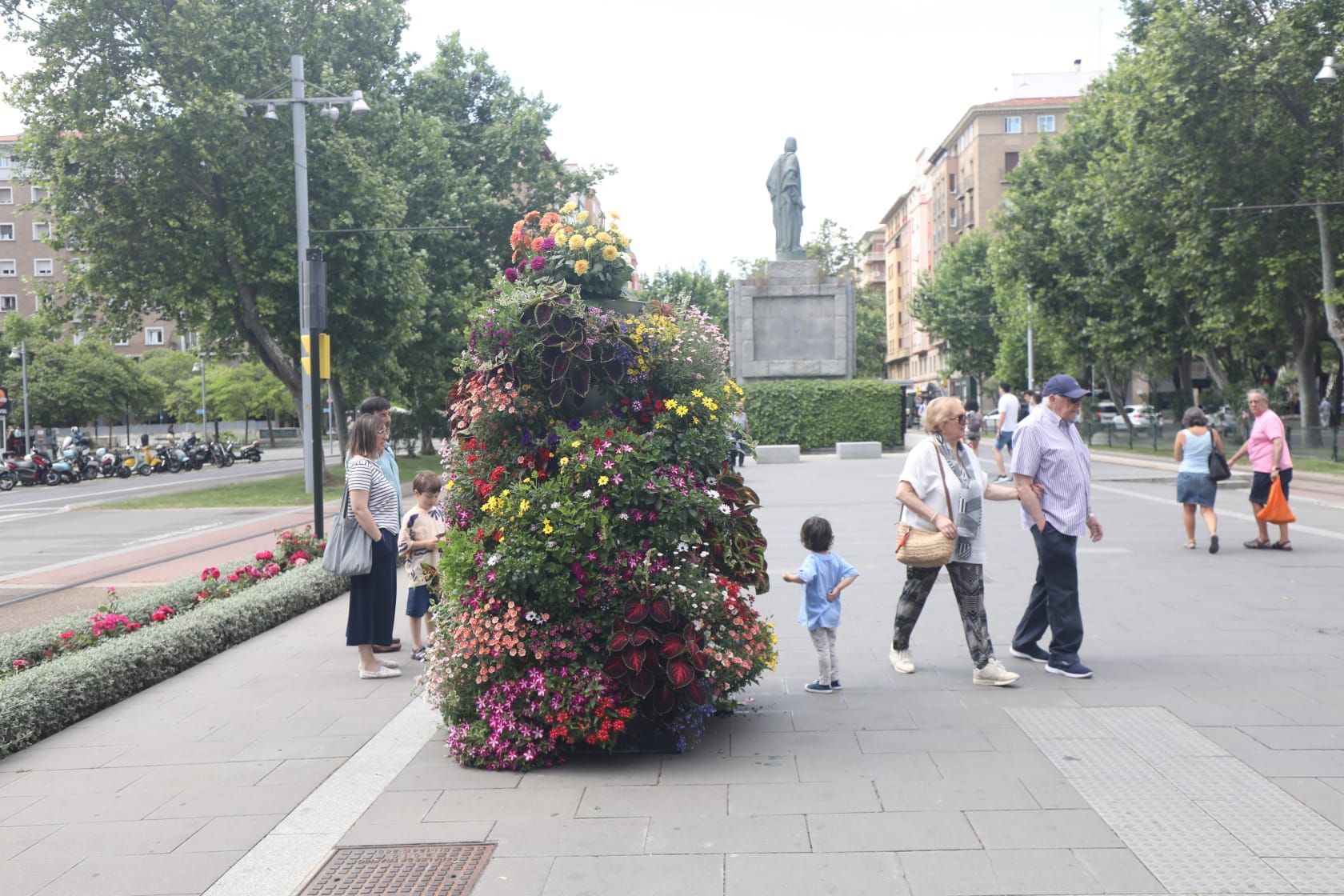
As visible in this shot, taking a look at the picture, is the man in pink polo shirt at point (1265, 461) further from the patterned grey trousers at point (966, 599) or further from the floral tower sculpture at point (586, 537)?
the floral tower sculpture at point (586, 537)

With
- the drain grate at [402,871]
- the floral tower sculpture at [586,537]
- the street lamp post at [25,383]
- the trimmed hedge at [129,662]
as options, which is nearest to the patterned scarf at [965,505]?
the floral tower sculpture at [586,537]

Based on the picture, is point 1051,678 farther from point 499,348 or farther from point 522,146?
point 522,146

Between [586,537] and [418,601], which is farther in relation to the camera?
[418,601]

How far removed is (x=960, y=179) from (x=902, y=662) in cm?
9199

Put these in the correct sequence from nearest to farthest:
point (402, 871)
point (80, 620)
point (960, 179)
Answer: point (402, 871) → point (80, 620) → point (960, 179)

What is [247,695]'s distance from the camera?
6688 mm

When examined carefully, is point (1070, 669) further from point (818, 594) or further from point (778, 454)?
point (778, 454)

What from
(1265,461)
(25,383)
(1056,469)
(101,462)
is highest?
(25,383)

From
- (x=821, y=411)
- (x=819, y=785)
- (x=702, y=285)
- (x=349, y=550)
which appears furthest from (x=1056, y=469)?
(x=702, y=285)

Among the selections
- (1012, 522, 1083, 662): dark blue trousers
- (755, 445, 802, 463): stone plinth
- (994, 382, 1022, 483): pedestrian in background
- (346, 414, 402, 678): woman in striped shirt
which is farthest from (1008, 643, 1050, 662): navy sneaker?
(755, 445, 802, 463): stone plinth

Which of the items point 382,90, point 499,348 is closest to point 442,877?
point 499,348

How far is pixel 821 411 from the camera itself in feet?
109

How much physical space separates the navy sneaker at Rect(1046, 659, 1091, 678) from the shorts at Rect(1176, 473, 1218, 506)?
19.7 ft

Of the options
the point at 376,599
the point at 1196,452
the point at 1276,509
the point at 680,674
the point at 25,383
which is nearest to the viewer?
the point at 680,674
